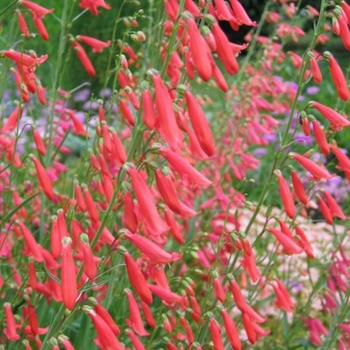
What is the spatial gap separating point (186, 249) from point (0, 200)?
5.90 ft

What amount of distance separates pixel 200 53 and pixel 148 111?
0.21 metres

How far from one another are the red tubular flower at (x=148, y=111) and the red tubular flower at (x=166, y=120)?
2cm

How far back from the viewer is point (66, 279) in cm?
199

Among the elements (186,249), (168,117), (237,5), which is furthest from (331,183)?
(168,117)

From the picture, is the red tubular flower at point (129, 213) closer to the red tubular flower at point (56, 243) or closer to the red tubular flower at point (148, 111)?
the red tubular flower at point (148, 111)

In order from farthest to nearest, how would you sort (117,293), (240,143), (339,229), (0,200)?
(339,229) → (240,143) → (0,200) → (117,293)

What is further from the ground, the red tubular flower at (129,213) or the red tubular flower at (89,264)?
the red tubular flower at (129,213)

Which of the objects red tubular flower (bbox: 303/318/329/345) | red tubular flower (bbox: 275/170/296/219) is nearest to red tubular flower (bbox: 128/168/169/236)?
red tubular flower (bbox: 275/170/296/219)

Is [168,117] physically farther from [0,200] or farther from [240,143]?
[240,143]

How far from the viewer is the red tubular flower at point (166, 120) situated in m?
1.96

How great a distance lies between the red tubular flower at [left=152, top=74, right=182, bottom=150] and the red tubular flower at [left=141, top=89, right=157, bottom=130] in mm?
20

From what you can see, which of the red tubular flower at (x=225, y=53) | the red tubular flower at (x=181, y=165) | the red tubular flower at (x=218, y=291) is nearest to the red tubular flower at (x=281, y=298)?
the red tubular flower at (x=218, y=291)

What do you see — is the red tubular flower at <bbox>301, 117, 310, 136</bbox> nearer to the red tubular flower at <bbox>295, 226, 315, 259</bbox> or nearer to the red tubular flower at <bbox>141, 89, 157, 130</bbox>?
the red tubular flower at <bbox>295, 226, 315, 259</bbox>

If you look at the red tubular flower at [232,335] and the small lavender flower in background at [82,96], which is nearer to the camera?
the red tubular flower at [232,335]
